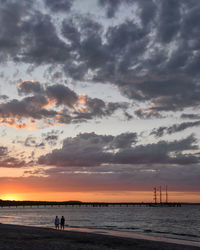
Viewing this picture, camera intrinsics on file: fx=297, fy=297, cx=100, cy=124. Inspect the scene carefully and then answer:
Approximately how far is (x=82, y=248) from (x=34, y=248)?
4.49 m

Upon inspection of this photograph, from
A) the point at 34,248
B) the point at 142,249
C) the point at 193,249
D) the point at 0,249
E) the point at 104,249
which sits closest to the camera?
the point at 0,249

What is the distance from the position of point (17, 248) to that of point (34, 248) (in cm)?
148

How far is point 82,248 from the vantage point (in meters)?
27.5

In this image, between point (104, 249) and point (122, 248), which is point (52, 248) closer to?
point (104, 249)

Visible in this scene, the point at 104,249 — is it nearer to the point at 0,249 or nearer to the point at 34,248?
the point at 34,248

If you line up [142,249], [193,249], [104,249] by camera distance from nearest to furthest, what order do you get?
[104,249] < [142,249] < [193,249]

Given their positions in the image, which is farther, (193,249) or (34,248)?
(193,249)

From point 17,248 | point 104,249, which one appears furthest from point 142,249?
point 17,248

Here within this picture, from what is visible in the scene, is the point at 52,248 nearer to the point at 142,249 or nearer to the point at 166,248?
the point at 142,249

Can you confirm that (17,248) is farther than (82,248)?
No

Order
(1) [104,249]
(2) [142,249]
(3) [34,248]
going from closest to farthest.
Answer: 1. (3) [34,248]
2. (1) [104,249]
3. (2) [142,249]

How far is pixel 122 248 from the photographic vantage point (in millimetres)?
28938

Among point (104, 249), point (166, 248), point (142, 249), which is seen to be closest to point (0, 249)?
point (104, 249)

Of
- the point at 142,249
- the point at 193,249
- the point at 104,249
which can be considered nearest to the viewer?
the point at 104,249
